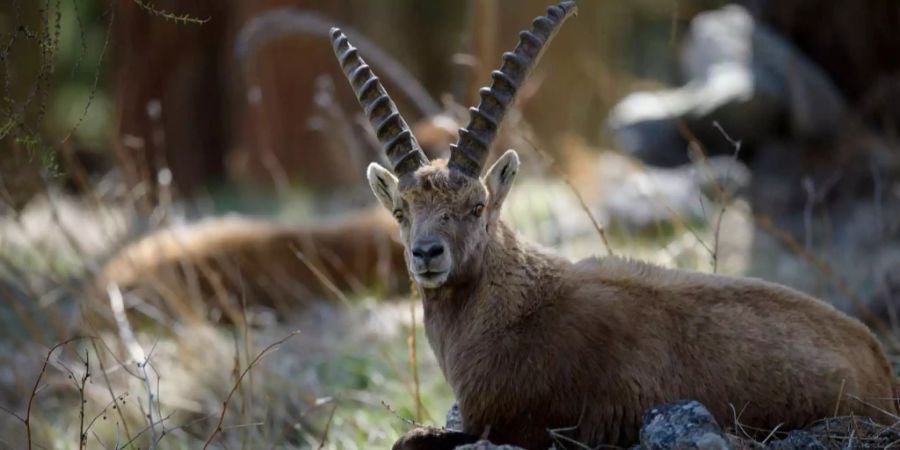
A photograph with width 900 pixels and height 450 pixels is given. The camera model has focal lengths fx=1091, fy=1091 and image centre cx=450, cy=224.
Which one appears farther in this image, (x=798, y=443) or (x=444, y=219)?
(x=444, y=219)

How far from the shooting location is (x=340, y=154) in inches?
760

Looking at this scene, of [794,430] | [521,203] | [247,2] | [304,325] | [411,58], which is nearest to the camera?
[794,430]

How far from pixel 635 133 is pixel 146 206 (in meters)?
6.61

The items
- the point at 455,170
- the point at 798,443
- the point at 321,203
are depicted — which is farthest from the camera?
the point at 321,203

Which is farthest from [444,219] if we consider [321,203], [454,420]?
[321,203]

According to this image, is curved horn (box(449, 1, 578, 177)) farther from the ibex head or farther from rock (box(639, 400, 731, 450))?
rock (box(639, 400, 731, 450))

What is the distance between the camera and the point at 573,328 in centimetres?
554

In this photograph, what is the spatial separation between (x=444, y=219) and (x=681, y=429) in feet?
5.30

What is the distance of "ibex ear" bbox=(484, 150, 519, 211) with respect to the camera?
6.04 m

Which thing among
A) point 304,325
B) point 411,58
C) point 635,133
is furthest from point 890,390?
point 411,58

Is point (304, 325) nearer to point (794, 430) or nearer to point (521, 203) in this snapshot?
point (521, 203)

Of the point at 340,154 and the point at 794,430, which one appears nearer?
the point at 794,430

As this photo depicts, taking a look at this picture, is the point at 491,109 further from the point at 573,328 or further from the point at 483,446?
the point at 483,446

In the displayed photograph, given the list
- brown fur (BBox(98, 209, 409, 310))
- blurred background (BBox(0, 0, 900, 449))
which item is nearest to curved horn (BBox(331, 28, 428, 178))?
blurred background (BBox(0, 0, 900, 449))
